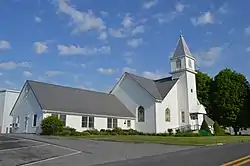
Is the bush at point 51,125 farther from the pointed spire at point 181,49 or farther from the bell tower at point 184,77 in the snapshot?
the pointed spire at point 181,49

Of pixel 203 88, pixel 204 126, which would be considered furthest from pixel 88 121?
pixel 203 88

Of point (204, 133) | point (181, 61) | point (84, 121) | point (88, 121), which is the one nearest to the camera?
point (84, 121)

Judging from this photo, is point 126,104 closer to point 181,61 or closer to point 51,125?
point 181,61

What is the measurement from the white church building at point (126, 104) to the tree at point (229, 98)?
9408mm

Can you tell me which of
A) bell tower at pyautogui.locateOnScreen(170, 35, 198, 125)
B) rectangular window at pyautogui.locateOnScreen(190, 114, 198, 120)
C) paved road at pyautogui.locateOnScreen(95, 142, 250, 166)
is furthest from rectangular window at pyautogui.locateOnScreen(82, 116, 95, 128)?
paved road at pyautogui.locateOnScreen(95, 142, 250, 166)

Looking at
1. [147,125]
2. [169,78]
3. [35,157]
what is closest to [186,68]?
[169,78]

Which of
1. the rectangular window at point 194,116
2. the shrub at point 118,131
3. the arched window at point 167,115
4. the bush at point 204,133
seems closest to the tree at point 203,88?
the rectangular window at point 194,116

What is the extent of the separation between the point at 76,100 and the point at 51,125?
7.54 m

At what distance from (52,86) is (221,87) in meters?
31.3

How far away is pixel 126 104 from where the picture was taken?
4453 cm

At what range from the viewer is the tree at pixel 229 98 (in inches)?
2031

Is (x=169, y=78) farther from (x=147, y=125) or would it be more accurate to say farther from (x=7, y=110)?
(x=7, y=110)

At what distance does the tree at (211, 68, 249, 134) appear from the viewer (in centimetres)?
5159

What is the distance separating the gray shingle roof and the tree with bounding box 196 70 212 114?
18095 mm
